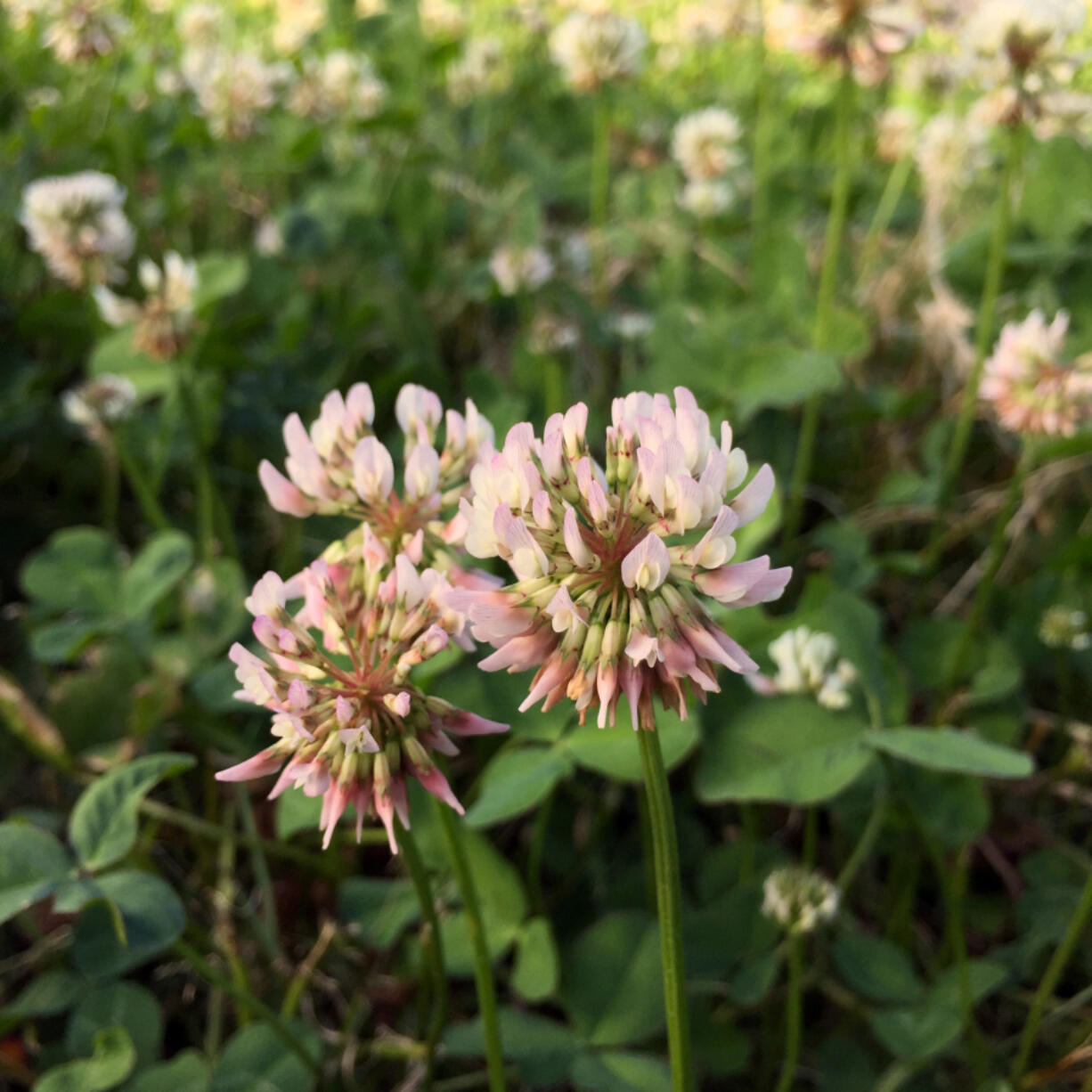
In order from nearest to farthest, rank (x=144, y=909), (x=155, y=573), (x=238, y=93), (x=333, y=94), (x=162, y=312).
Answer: (x=144, y=909) → (x=155, y=573) → (x=162, y=312) → (x=238, y=93) → (x=333, y=94)

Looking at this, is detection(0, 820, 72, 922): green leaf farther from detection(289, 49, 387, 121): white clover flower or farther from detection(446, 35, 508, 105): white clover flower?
detection(446, 35, 508, 105): white clover flower

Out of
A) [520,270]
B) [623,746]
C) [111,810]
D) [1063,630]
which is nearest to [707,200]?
[520,270]

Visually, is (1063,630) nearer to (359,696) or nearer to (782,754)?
(782,754)

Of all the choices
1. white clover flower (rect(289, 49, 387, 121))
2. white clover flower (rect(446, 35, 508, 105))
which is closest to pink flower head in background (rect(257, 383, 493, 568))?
white clover flower (rect(289, 49, 387, 121))

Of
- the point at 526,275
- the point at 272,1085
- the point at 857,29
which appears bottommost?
the point at 272,1085

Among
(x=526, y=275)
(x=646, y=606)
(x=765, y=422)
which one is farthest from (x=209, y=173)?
(x=646, y=606)

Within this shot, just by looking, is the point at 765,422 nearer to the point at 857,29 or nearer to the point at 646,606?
the point at 857,29

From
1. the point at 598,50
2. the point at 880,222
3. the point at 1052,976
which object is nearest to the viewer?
the point at 1052,976
